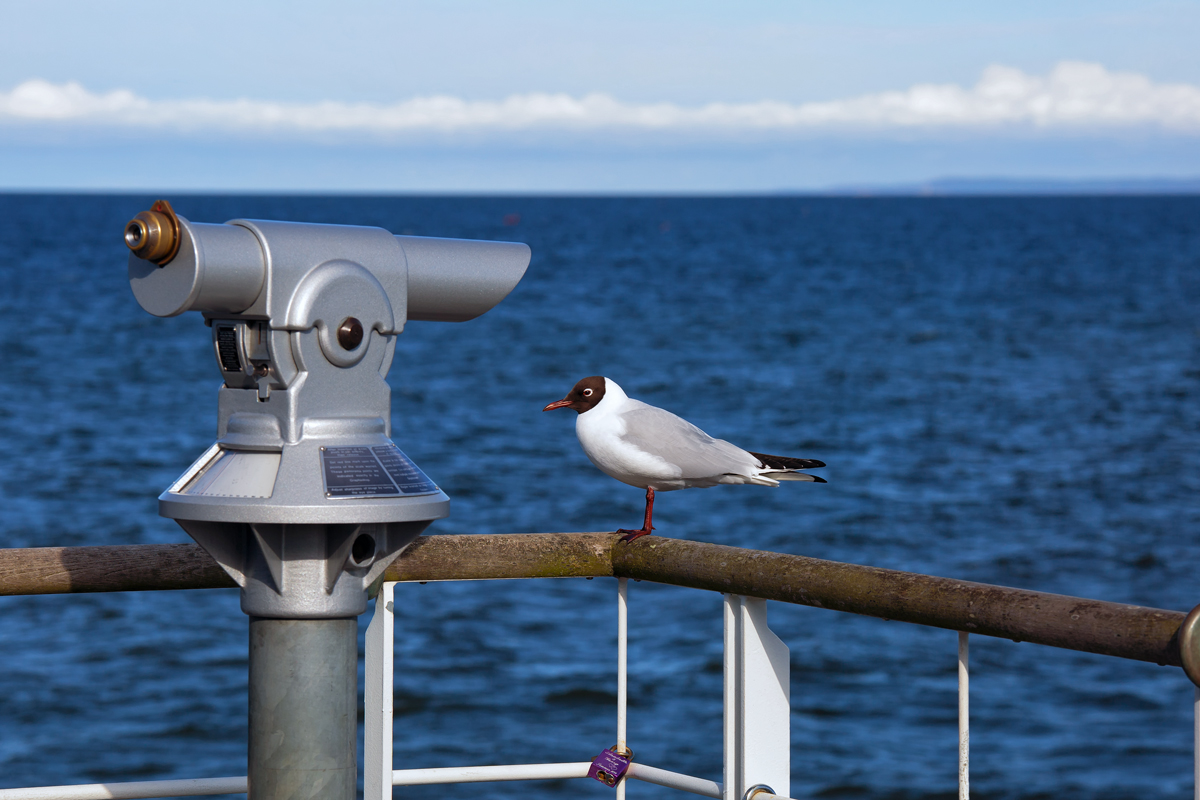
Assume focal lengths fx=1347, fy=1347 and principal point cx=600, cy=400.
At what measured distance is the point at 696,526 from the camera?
1465 centimetres

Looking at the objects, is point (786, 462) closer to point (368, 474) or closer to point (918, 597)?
point (918, 597)

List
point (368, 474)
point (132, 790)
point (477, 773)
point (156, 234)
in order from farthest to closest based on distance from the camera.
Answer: point (477, 773) → point (132, 790) → point (368, 474) → point (156, 234)

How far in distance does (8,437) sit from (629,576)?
64.1 ft

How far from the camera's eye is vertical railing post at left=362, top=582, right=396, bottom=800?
7.72 ft

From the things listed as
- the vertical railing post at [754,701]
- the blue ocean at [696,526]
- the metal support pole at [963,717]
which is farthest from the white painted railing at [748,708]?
the blue ocean at [696,526]

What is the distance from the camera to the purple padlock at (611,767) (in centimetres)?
241

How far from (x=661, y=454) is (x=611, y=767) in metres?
0.74

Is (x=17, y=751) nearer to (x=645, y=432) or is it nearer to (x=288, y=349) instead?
(x=645, y=432)

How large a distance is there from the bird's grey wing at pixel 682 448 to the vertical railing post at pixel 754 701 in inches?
25.7

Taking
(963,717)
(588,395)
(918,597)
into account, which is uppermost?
(588,395)

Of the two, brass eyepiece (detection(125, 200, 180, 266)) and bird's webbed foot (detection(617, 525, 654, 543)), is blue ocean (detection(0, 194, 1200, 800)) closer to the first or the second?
bird's webbed foot (detection(617, 525, 654, 543))

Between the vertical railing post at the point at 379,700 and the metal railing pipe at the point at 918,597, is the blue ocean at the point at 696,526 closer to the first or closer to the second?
the vertical railing post at the point at 379,700

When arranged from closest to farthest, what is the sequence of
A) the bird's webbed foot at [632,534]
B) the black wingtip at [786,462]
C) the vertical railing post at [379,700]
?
the vertical railing post at [379,700] < the bird's webbed foot at [632,534] < the black wingtip at [786,462]

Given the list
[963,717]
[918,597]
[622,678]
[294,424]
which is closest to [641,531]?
[622,678]
